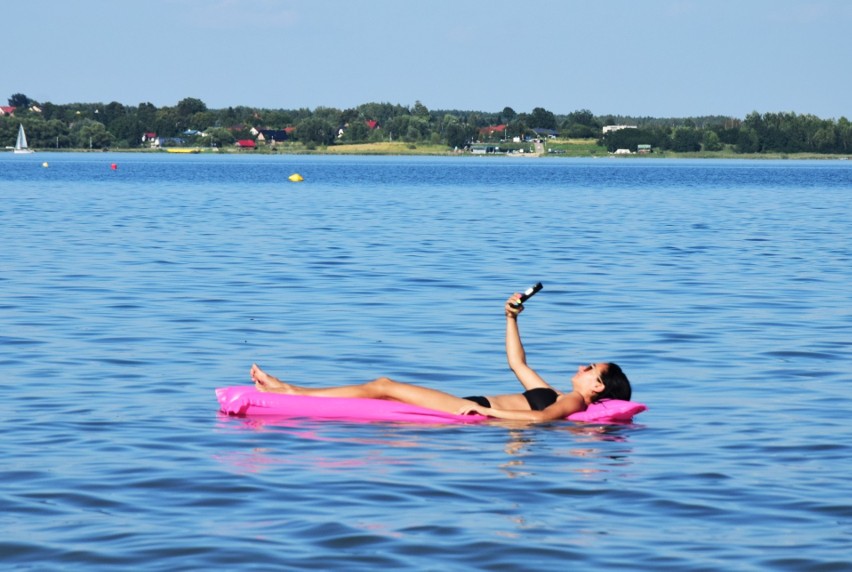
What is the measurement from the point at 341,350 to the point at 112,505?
735 cm

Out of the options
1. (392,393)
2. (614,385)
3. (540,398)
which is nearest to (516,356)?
(540,398)

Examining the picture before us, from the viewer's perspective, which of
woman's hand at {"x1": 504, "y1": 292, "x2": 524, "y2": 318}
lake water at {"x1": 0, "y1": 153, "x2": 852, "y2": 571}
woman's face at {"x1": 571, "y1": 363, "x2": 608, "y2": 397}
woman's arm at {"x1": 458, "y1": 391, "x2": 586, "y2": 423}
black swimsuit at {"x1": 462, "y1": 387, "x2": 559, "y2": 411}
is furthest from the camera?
woman's face at {"x1": 571, "y1": 363, "x2": 608, "y2": 397}

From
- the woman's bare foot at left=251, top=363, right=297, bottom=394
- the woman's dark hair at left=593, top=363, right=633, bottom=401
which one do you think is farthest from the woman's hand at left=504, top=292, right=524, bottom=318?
the woman's bare foot at left=251, top=363, right=297, bottom=394

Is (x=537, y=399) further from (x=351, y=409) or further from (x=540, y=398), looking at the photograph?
(x=351, y=409)

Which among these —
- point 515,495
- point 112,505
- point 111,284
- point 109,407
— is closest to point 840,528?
point 515,495

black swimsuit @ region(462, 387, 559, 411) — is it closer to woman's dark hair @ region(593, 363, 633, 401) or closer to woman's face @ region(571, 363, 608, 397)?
woman's face @ region(571, 363, 608, 397)

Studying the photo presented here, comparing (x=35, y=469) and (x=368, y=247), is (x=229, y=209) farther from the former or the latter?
(x=35, y=469)

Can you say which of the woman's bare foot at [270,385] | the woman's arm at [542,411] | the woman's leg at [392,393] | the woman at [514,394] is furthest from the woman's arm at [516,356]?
the woman's bare foot at [270,385]

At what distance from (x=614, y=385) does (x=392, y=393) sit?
Answer: 79.3 inches

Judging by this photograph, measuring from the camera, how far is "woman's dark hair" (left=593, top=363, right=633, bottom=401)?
Result: 12.3 metres

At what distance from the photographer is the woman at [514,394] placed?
11.8 meters

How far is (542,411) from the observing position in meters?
11.9

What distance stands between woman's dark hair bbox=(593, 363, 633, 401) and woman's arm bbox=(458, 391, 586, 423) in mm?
261

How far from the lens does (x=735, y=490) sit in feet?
31.8
